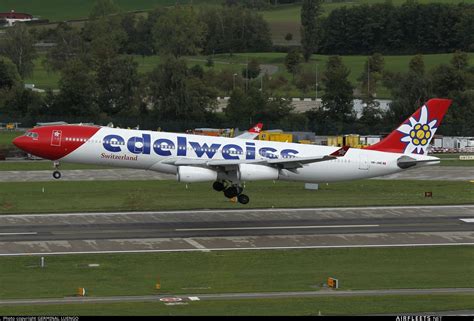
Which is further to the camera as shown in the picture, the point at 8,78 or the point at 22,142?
the point at 8,78

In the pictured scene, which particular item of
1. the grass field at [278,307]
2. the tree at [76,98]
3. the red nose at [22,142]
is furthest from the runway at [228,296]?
the tree at [76,98]

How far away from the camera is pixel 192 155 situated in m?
69.1

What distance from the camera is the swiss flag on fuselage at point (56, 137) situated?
224ft

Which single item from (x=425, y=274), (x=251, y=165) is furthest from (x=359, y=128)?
(x=425, y=274)

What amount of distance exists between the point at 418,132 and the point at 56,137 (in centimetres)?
2775

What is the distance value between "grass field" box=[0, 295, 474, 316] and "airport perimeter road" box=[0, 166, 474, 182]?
53338 millimetres

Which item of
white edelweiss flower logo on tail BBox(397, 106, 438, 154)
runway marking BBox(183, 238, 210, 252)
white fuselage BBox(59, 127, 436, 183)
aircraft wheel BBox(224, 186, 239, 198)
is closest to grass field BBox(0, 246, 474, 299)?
runway marking BBox(183, 238, 210, 252)

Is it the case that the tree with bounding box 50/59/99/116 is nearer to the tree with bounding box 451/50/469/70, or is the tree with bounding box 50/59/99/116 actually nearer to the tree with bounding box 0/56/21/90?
the tree with bounding box 0/56/21/90

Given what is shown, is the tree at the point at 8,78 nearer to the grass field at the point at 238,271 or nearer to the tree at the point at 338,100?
the tree at the point at 338,100

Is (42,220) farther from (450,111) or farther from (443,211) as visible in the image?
(450,111)

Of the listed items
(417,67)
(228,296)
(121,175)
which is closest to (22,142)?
(228,296)

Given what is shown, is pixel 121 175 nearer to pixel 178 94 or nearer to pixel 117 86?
pixel 178 94

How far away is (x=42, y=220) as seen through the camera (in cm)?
7112

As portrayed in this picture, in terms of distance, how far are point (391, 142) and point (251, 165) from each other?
12.1 m
